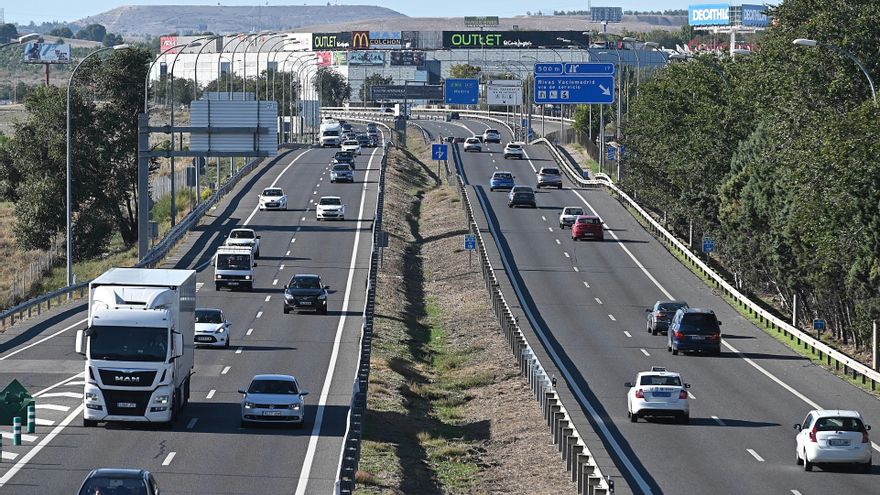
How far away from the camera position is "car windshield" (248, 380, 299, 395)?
35.9 metres

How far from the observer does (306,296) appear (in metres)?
59.6

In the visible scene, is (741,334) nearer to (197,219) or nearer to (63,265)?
(197,219)

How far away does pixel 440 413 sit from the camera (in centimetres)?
4453

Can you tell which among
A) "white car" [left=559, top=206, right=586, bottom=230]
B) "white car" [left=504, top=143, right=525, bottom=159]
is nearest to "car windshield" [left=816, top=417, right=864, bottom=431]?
"white car" [left=559, top=206, right=586, bottom=230]

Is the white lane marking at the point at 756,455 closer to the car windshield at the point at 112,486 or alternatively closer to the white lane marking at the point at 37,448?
the white lane marking at the point at 37,448

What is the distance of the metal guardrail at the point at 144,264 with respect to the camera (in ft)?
Answer: 183

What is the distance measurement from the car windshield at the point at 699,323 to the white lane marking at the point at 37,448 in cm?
2257

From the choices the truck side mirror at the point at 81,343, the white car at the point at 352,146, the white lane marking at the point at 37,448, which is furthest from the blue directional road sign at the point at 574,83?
the truck side mirror at the point at 81,343

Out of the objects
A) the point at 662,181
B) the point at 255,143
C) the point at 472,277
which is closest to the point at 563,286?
the point at 472,277

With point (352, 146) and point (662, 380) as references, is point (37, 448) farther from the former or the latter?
point (352, 146)

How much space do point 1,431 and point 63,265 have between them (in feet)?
201

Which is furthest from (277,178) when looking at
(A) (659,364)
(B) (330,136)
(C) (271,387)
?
(C) (271,387)

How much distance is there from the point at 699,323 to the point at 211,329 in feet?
53.5

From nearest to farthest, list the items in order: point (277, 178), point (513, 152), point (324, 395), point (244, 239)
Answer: point (324, 395) → point (244, 239) → point (277, 178) → point (513, 152)
